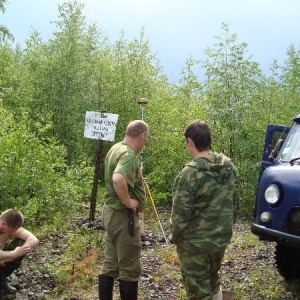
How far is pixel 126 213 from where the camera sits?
14.3 ft

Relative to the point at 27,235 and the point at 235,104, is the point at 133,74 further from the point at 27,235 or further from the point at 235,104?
the point at 27,235

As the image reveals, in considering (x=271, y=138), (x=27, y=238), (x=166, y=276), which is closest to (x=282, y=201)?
(x=271, y=138)

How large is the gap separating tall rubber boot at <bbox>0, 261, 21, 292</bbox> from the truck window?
3.16 metres

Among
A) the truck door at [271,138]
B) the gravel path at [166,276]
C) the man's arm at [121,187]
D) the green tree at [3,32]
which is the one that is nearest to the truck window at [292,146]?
the truck door at [271,138]

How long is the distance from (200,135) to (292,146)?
2.45 meters

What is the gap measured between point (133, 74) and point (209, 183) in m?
14.2

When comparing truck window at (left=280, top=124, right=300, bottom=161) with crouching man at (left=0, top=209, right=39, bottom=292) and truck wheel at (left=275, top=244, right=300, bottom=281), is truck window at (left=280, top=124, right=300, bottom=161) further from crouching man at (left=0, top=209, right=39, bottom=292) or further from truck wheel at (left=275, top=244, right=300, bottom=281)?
crouching man at (left=0, top=209, right=39, bottom=292)

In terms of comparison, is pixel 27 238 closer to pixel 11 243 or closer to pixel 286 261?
pixel 11 243

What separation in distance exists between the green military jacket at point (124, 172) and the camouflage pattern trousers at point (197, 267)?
0.83 m

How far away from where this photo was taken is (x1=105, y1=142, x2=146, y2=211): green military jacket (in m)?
4.23

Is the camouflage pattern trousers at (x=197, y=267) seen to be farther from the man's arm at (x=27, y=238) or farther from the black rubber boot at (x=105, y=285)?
the man's arm at (x=27, y=238)

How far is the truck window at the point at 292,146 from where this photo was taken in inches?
220

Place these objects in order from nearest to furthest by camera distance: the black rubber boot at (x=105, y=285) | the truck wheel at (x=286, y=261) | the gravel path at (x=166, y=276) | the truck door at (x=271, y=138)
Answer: the black rubber boot at (x=105, y=285), the gravel path at (x=166, y=276), the truck wheel at (x=286, y=261), the truck door at (x=271, y=138)

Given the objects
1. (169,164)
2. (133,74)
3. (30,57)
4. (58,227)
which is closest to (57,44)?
(30,57)
